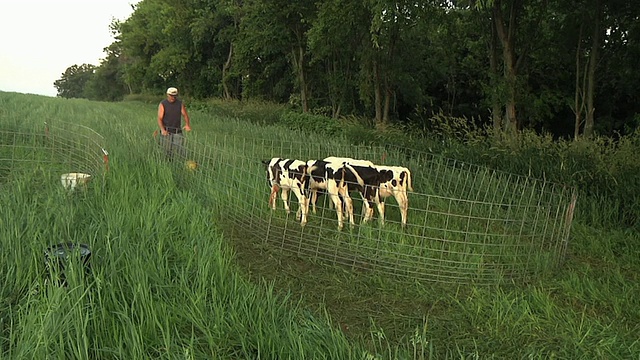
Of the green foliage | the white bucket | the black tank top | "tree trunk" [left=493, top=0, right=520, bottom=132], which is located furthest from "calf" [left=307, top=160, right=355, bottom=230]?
the green foliage

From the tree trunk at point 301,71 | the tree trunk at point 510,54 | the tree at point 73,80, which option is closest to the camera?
the tree trunk at point 510,54

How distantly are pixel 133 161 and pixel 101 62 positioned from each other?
62975 mm

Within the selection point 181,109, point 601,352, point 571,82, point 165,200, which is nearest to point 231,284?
point 165,200

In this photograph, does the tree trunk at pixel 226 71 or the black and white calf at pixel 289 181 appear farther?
the tree trunk at pixel 226 71

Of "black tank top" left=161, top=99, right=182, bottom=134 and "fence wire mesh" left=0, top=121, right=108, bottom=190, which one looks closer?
"fence wire mesh" left=0, top=121, right=108, bottom=190

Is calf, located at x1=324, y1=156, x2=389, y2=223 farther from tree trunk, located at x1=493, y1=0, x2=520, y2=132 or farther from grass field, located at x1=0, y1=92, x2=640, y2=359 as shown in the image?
tree trunk, located at x1=493, y1=0, x2=520, y2=132

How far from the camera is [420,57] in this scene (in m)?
17.7

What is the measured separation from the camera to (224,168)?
5.75 m

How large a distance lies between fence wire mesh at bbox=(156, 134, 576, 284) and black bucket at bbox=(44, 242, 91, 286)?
192 cm

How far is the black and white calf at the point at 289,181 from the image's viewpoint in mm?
4773

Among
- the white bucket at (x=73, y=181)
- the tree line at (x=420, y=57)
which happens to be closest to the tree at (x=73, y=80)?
the tree line at (x=420, y=57)

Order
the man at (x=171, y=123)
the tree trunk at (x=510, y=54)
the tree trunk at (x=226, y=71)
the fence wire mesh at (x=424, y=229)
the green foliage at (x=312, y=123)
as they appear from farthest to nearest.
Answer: the tree trunk at (x=226, y=71) < the green foliage at (x=312, y=123) < the tree trunk at (x=510, y=54) < the man at (x=171, y=123) < the fence wire mesh at (x=424, y=229)

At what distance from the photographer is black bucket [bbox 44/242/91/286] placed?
249 centimetres

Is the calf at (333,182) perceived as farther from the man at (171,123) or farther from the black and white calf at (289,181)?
the man at (171,123)
